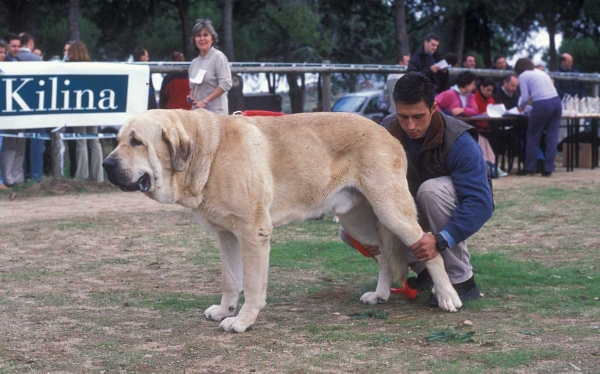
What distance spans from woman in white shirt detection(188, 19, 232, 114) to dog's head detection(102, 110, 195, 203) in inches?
195

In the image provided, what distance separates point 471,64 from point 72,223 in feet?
35.2

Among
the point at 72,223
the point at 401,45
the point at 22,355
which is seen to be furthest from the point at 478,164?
the point at 401,45

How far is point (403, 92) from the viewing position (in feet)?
17.2

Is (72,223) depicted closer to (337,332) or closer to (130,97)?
(130,97)

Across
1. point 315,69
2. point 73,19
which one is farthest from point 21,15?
point 315,69

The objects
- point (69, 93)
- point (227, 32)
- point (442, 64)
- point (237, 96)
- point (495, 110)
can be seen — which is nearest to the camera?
point (69, 93)

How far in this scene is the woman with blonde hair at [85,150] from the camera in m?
12.2

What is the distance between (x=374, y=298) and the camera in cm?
548

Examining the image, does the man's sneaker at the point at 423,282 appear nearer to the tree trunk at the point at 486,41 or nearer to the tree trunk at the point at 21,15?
the tree trunk at the point at 21,15

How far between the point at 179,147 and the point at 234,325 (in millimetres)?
1043

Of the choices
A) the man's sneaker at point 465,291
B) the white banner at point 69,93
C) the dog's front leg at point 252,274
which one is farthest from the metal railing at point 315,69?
the dog's front leg at point 252,274

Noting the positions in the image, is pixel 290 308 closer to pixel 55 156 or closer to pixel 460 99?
pixel 55 156

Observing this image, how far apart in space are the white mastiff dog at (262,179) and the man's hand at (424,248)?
1.4 inches

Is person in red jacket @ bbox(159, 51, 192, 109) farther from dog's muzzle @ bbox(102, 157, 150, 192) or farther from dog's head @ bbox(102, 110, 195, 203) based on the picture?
dog's muzzle @ bbox(102, 157, 150, 192)
